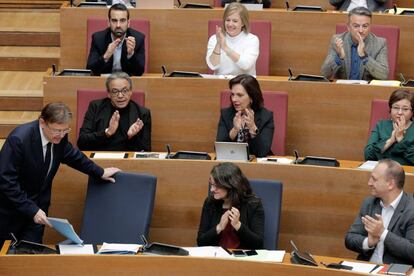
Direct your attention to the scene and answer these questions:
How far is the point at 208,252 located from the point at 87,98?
117 cm

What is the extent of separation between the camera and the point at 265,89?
4.46 meters

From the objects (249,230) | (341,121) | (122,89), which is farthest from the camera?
(341,121)

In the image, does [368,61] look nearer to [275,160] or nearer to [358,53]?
[358,53]

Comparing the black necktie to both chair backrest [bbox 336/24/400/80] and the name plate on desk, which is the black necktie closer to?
the name plate on desk

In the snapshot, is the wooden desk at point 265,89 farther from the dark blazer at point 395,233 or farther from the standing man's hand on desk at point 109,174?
the dark blazer at point 395,233

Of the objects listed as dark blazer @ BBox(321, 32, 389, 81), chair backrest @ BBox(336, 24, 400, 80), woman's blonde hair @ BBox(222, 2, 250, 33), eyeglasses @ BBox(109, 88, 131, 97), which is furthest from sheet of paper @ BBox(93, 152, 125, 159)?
chair backrest @ BBox(336, 24, 400, 80)

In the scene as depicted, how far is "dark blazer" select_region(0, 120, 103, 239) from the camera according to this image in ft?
11.9

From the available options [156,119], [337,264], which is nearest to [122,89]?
[156,119]

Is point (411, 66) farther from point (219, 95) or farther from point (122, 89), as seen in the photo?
point (122, 89)

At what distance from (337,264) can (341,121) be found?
1250 millimetres

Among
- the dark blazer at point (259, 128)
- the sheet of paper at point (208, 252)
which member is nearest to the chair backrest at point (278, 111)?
the dark blazer at point (259, 128)

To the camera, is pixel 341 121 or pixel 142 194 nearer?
pixel 142 194

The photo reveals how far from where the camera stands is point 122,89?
13.8 feet

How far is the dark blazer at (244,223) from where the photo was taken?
3.59 meters
